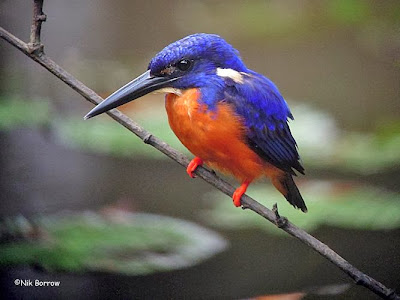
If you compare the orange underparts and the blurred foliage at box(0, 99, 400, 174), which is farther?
the blurred foliage at box(0, 99, 400, 174)

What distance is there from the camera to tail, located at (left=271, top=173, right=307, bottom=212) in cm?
173

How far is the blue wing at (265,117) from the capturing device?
1584 millimetres

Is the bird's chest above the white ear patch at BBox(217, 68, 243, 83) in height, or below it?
below

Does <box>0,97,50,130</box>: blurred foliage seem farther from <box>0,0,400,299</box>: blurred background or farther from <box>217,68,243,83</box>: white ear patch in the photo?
<box>217,68,243,83</box>: white ear patch

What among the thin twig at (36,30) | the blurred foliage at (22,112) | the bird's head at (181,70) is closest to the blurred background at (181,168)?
the blurred foliage at (22,112)

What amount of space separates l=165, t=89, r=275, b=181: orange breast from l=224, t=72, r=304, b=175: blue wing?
0.03 m

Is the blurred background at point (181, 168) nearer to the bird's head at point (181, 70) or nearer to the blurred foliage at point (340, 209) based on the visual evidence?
the blurred foliage at point (340, 209)

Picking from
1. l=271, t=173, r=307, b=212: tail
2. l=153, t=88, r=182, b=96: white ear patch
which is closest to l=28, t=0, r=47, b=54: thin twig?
l=153, t=88, r=182, b=96: white ear patch

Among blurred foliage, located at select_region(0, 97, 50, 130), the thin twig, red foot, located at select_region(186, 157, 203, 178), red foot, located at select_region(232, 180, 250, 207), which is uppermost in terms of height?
blurred foliage, located at select_region(0, 97, 50, 130)

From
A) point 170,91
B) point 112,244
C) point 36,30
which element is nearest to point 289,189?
point 170,91

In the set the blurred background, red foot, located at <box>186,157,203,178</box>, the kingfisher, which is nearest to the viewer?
the kingfisher

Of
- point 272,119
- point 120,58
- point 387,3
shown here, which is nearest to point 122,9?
point 120,58

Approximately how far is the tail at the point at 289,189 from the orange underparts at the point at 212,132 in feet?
0.45

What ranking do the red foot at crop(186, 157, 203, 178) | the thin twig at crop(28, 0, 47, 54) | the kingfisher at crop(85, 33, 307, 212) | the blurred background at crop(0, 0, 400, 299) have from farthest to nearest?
the blurred background at crop(0, 0, 400, 299) → the red foot at crop(186, 157, 203, 178) → the kingfisher at crop(85, 33, 307, 212) → the thin twig at crop(28, 0, 47, 54)
